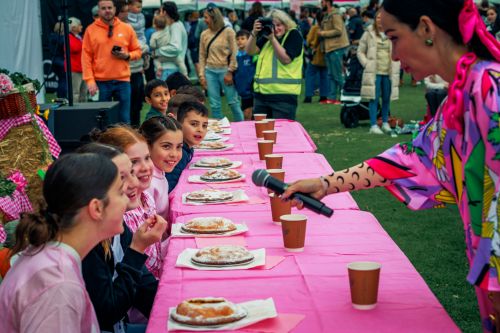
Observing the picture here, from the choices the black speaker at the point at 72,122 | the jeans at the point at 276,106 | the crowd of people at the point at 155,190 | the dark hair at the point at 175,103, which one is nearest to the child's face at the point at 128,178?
the crowd of people at the point at 155,190

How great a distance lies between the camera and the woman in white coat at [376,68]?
1120cm

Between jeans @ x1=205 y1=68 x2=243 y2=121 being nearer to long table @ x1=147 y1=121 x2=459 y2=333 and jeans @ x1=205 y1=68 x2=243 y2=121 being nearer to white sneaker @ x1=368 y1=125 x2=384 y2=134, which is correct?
white sneaker @ x1=368 y1=125 x2=384 y2=134

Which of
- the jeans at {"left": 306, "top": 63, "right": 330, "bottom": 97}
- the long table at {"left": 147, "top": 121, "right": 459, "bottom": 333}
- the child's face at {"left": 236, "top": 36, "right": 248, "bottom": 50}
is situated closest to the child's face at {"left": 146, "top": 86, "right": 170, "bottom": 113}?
the long table at {"left": 147, "top": 121, "right": 459, "bottom": 333}

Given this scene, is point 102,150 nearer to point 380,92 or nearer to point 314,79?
point 380,92

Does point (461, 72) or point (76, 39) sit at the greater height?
point (461, 72)

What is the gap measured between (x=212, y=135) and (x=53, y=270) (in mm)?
4487

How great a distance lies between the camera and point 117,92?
9422mm

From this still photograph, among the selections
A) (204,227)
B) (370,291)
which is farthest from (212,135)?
(370,291)

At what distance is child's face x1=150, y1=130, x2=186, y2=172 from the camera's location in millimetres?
4312

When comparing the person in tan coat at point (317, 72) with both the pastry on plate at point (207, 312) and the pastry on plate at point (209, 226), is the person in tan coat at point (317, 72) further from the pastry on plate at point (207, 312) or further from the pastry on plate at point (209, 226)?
the pastry on plate at point (207, 312)

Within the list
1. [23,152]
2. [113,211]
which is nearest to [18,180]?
[23,152]

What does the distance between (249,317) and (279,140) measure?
3971 millimetres

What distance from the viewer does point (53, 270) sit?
6.86 feet

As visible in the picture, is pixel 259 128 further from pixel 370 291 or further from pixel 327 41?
pixel 327 41
